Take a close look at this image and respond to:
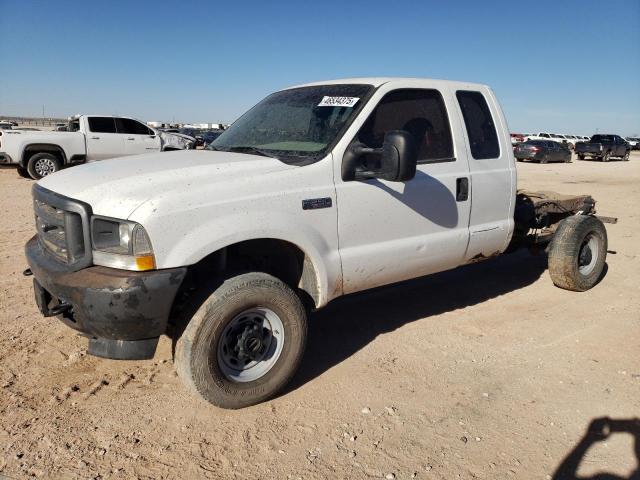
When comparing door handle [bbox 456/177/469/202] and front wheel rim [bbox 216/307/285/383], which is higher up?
door handle [bbox 456/177/469/202]

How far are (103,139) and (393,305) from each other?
506 inches

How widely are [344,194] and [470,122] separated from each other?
165cm

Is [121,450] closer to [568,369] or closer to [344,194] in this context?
[344,194]

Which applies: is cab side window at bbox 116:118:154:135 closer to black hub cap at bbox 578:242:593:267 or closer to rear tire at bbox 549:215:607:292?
rear tire at bbox 549:215:607:292

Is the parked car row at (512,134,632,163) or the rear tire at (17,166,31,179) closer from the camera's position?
the rear tire at (17,166,31,179)

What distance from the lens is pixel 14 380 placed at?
350 centimetres

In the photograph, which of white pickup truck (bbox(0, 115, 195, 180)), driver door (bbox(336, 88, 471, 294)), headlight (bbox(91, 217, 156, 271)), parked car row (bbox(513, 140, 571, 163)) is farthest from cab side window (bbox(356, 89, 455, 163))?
parked car row (bbox(513, 140, 571, 163))

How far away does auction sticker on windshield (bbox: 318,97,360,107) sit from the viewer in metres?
3.80

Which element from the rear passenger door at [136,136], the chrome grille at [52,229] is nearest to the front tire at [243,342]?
the chrome grille at [52,229]

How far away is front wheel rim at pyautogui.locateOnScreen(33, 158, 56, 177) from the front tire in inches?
521

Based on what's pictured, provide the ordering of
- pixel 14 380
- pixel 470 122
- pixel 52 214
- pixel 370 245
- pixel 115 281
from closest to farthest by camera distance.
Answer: pixel 115 281
pixel 52 214
pixel 14 380
pixel 370 245
pixel 470 122

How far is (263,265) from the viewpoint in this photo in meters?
3.74

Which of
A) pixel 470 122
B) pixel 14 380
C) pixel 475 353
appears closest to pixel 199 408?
pixel 14 380

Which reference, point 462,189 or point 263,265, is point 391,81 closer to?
point 462,189
